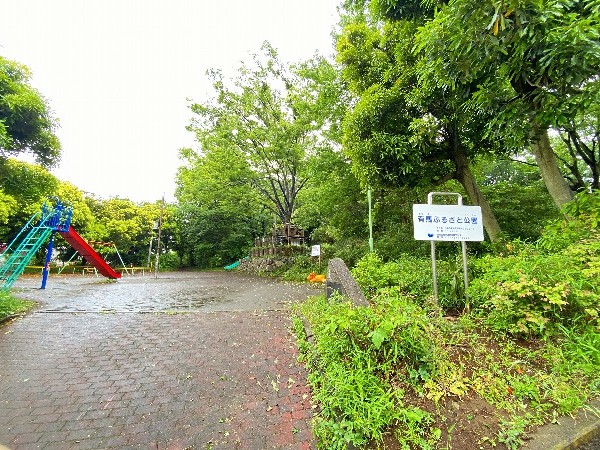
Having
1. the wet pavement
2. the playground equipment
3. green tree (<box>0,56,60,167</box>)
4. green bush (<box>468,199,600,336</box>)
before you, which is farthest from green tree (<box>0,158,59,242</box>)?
green bush (<box>468,199,600,336</box>)

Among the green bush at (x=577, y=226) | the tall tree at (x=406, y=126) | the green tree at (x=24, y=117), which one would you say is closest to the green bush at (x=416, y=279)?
the green bush at (x=577, y=226)

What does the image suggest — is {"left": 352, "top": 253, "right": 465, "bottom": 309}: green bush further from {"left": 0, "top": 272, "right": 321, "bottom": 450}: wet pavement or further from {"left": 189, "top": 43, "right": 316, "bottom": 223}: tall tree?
{"left": 189, "top": 43, "right": 316, "bottom": 223}: tall tree

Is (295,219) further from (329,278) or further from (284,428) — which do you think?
(284,428)

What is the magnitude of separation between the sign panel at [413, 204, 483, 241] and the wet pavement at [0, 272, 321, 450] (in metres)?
2.28

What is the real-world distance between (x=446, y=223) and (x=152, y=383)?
3870mm

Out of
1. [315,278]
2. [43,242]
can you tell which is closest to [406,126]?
[315,278]

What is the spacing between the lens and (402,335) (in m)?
2.38

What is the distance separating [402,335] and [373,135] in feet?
15.3

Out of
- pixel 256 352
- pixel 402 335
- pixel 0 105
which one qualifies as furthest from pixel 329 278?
pixel 0 105

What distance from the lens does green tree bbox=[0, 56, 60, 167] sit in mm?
7395

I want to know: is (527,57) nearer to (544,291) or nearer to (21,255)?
(544,291)

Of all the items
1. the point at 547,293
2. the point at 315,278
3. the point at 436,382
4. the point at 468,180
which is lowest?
the point at 436,382

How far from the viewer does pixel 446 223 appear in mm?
3652

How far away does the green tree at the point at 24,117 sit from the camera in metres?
7.39
